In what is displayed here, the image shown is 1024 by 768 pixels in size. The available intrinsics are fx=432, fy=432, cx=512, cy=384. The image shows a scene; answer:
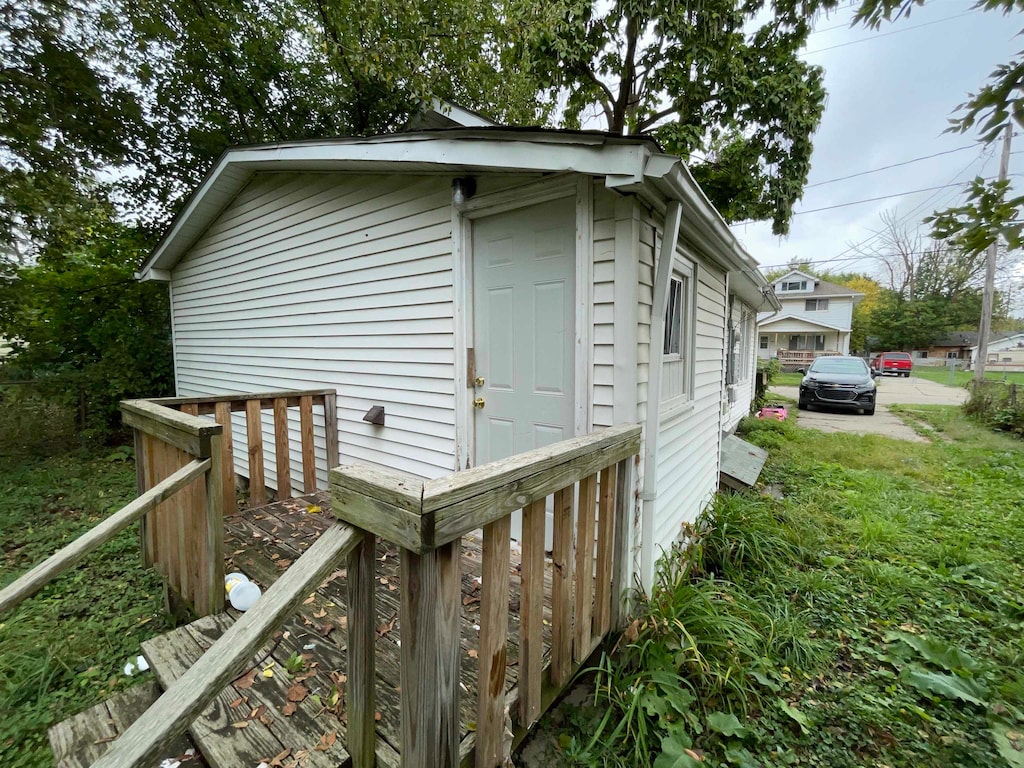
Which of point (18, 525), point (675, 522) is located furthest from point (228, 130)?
point (675, 522)

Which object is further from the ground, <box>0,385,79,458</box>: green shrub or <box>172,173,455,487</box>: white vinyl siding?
<box>172,173,455,487</box>: white vinyl siding

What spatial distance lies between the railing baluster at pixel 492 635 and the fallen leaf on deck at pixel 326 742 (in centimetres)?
54

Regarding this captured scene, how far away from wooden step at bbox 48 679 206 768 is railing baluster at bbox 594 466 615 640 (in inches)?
67.7

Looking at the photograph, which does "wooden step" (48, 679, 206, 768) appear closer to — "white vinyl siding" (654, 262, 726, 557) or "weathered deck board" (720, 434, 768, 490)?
"white vinyl siding" (654, 262, 726, 557)

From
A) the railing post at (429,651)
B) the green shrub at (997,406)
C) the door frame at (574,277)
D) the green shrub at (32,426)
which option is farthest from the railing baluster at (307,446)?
the green shrub at (997,406)

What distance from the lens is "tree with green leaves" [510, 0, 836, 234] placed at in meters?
7.09

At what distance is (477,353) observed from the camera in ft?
10.5

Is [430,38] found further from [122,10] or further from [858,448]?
[858,448]

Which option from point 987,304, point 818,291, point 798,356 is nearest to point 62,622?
point 987,304

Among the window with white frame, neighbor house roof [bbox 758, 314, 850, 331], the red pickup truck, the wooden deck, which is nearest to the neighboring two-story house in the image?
neighbor house roof [bbox 758, 314, 850, 331]

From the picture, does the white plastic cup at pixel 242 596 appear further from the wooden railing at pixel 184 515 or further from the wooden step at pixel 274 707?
the wooden step at pixel 274 707

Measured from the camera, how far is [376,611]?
1996 mm

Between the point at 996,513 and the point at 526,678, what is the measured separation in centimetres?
584

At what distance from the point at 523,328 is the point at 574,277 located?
0.50m
